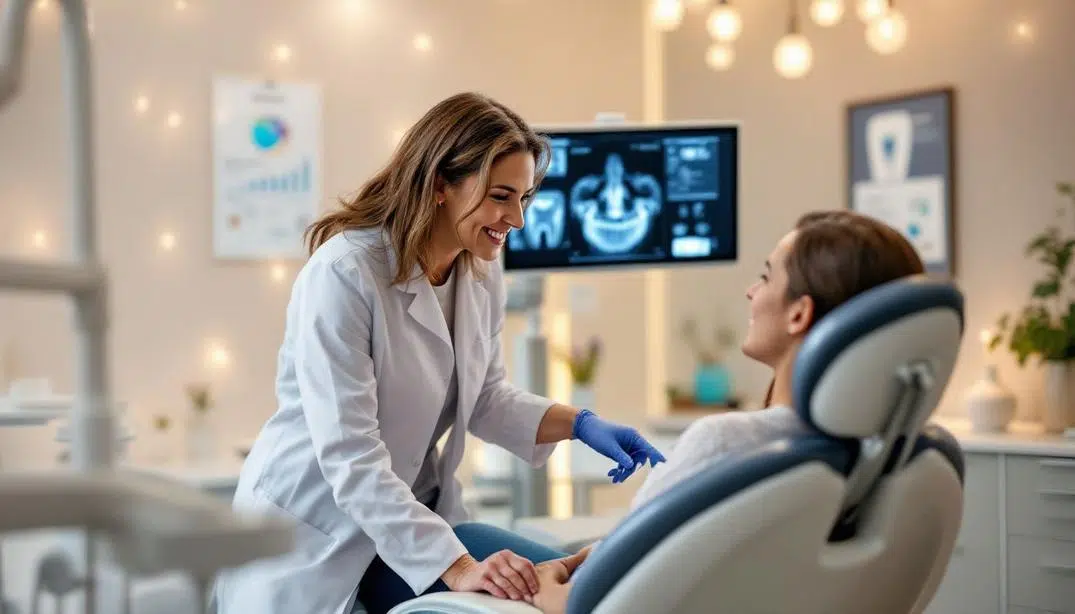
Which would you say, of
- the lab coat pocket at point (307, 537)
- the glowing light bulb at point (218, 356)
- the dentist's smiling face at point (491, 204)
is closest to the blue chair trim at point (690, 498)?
the lab coat pocket at point (307, 537)

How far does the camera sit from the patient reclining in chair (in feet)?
4.83

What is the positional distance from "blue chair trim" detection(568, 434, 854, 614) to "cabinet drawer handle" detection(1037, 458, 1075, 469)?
2032 mm

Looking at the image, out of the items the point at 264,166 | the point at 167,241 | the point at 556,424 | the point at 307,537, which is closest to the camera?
the point at 307,537

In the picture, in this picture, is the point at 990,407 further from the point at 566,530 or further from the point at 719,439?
the point at 719,439

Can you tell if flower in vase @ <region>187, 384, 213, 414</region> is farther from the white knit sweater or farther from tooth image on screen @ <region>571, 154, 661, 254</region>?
the white knit sweater

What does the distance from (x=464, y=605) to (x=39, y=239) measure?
8.10 ft

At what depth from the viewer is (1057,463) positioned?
3.14 metres

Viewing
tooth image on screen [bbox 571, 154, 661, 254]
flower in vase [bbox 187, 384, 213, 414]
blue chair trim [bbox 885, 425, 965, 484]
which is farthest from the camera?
flower in vase [bbox 187, 384, 213, 414]

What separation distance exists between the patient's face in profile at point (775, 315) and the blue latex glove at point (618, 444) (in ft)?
1.74

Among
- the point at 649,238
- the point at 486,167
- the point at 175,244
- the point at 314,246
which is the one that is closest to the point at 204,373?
the point at 175,244

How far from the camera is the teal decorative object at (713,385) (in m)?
4.43

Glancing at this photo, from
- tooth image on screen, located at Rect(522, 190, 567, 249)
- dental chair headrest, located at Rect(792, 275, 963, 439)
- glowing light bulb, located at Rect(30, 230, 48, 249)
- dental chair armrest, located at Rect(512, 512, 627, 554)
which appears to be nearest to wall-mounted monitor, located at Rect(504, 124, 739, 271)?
tooth image on screen, located at Rect(522, 190, 567, 249)

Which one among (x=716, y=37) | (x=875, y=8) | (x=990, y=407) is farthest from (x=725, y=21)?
(x=990, y=407)

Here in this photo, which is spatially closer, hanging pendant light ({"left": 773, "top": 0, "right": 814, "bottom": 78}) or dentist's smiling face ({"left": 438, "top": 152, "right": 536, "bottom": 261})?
dentist's smiling face ({"left": 438, "top": 152, "right": 536, "bottom": 261})
